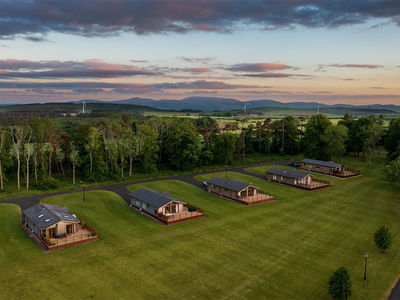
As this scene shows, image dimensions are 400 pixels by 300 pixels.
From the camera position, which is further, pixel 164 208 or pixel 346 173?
pixel 346 173

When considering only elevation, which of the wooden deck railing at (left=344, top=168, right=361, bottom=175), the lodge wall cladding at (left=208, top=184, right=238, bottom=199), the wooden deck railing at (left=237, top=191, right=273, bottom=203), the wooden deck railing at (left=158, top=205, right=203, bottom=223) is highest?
the wooden deck railing at (left=344, top=168, right=361, bottom=175)

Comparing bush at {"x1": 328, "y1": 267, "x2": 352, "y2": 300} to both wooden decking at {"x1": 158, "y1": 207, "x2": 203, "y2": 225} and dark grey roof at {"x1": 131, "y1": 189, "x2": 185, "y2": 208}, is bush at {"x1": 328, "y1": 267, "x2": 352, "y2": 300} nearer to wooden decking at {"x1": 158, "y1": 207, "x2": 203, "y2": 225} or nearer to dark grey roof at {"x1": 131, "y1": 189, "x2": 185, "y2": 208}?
wooden decking at {"x1": 158, "y1": 207, "x2": 203, "y2": 225}

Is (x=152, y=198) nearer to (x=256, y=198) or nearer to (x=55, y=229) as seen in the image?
(x=55, y=229)

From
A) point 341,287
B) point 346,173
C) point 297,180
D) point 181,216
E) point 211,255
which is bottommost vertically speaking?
point 211,255

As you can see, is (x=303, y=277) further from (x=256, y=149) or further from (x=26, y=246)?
(x=256, y=149)

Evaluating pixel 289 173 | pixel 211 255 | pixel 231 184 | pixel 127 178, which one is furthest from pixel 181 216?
pixel 289 173

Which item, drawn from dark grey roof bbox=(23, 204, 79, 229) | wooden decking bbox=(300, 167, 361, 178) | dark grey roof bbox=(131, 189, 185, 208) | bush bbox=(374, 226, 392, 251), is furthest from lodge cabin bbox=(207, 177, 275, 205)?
wooden decking bbox=(300, 167, 361, 178)

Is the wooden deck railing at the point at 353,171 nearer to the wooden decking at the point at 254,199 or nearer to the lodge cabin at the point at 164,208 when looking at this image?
the wooden decking at the point at 254,199

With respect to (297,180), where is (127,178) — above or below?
below
